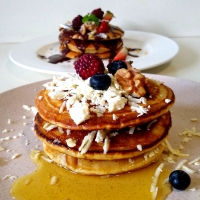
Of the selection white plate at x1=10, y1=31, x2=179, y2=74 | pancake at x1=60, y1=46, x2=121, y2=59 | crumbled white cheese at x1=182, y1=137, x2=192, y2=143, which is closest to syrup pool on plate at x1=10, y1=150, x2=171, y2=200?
crumbled white cheese at x1=182, y1=137, x2=192, y2=143

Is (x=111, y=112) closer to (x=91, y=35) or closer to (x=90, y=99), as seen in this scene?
(x=90, y=99)

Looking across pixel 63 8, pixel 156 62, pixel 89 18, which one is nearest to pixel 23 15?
pixel 63 8

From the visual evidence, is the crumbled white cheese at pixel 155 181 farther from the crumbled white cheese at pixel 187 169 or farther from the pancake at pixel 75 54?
the pancake at pixel 75 54

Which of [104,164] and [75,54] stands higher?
[104,164]

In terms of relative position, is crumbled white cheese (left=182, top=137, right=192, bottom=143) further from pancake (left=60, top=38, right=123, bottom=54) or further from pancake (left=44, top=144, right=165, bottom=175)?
pancake (left=60, top=38, right=123, bottom=54)

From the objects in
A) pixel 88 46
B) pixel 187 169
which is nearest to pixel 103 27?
pixel 88 46

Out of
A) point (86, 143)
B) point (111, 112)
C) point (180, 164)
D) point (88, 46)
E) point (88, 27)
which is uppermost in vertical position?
point (111, 112)

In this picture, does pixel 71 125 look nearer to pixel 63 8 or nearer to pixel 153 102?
pixel 153 102
